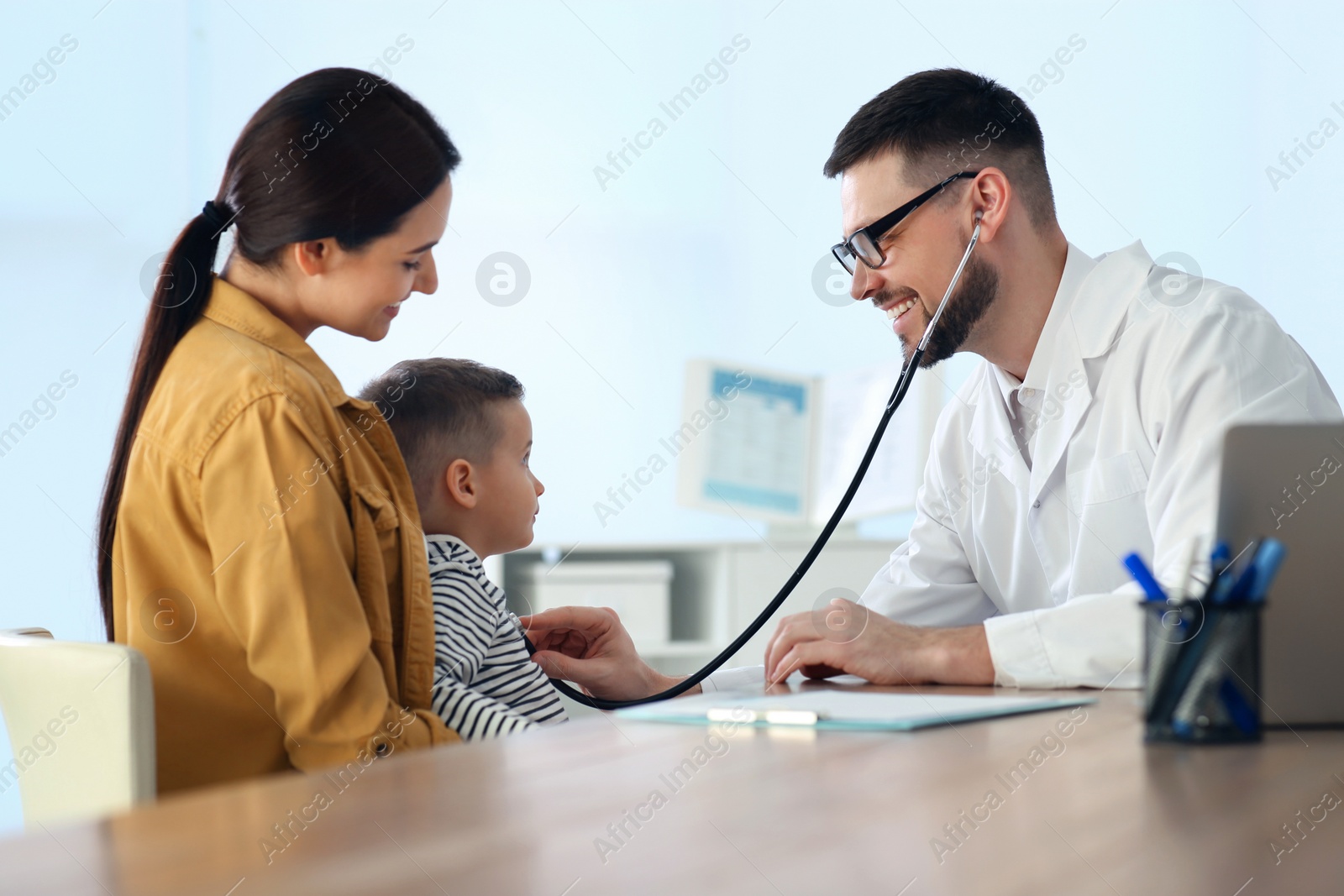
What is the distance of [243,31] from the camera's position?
346cm

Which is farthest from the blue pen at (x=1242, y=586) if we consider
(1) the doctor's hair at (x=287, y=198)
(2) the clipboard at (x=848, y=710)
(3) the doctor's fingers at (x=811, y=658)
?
(1) the doctor's hair at (x=287, y=198)

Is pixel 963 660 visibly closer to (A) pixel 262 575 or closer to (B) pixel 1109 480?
(B) pixel 1109 480

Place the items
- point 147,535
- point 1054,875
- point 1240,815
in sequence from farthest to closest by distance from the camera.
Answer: point 147,535, point 1240,815, point 1054,875

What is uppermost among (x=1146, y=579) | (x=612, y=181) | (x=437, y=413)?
(x=612, y=181)

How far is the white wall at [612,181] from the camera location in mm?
3215

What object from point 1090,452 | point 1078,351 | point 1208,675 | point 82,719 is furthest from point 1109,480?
point 82,719

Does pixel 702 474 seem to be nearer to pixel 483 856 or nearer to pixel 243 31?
pixel 243 31

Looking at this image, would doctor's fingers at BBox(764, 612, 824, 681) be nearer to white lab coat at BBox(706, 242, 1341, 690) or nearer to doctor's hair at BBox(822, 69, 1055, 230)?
white lab coat at BBox(706, 242, 1341, 690)

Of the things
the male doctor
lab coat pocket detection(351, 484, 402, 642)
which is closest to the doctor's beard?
the male doctor

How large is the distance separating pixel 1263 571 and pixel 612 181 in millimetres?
3203

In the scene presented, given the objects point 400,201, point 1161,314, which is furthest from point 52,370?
point 1161,314

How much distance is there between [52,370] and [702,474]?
1.80 metres

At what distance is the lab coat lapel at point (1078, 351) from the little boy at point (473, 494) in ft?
2.36

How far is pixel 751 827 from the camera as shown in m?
0.59
